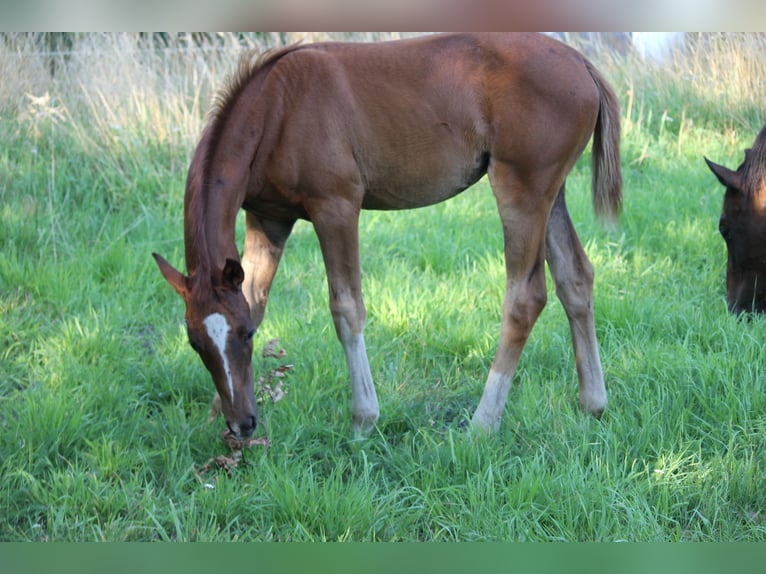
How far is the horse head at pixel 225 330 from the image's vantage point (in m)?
2.88

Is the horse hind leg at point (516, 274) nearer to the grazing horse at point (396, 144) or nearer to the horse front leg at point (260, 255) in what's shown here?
the grazing horse at point (396, 144)

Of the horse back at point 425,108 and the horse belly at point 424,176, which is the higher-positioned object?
the horse back at point 425,108

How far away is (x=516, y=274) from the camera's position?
349 cm

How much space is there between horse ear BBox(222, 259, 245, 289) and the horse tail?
1755mm

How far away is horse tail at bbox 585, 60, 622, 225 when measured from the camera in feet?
11.8

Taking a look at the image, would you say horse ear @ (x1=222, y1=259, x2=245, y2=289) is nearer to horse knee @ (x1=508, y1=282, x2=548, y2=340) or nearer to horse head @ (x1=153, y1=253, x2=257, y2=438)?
horse head @ (x1=153, y1=253, x2=257, y2=438)

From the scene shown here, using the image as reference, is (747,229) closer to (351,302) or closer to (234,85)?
(351,302)

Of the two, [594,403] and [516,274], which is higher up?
[516,274]

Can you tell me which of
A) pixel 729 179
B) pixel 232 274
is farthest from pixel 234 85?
pixel 729 179

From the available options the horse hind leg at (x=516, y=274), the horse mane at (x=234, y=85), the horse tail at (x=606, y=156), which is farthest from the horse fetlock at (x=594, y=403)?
the horse mane at (x=234, y=85)

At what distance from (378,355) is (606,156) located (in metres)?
1.45

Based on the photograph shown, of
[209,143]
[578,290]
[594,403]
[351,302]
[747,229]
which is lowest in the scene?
[594,403]

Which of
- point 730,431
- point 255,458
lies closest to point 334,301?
point 255,458

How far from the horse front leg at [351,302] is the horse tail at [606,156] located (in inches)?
46.4
